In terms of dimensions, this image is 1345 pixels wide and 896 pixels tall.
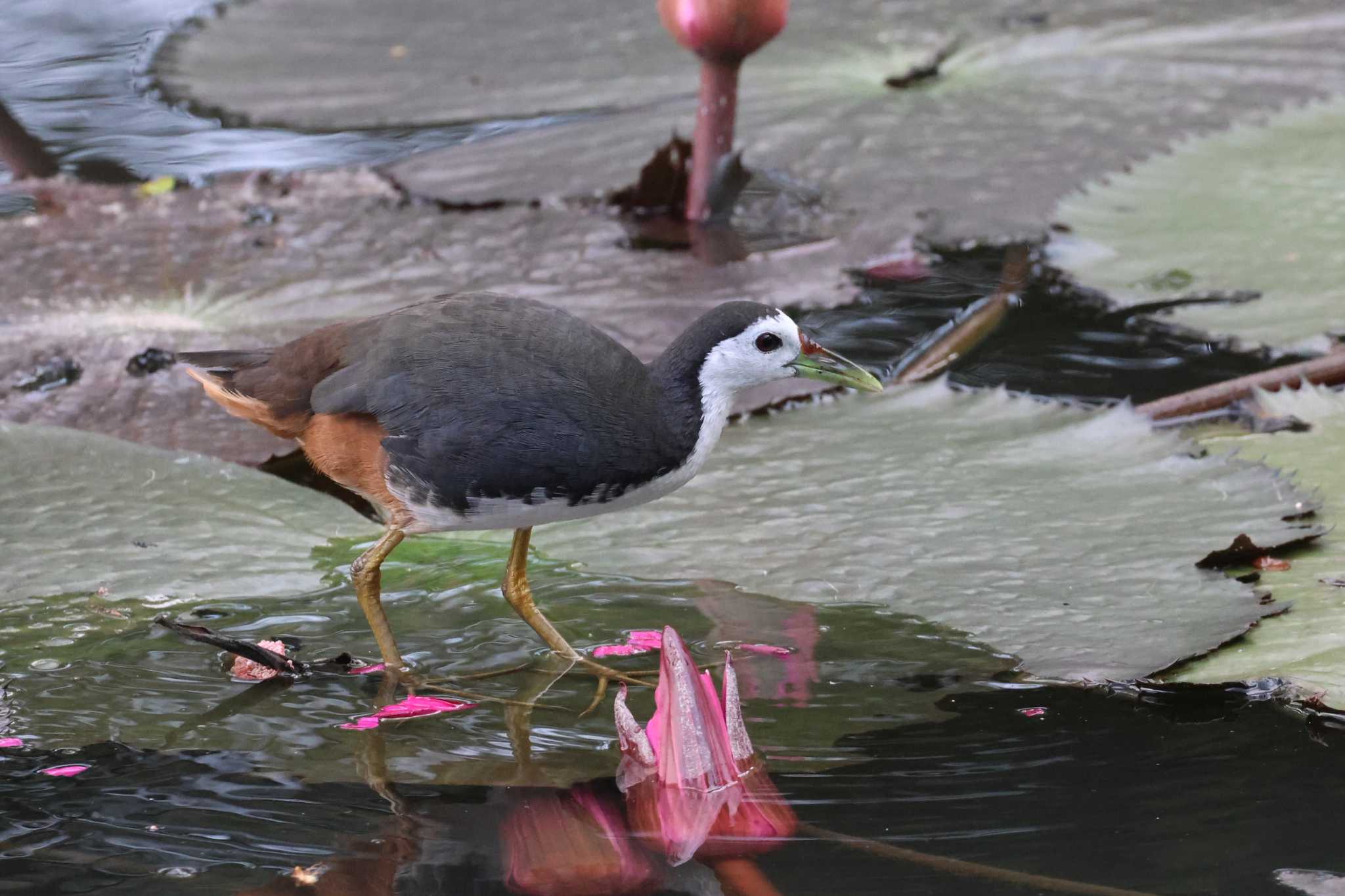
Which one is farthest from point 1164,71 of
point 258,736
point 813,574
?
point 258,736

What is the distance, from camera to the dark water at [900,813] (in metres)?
1.60

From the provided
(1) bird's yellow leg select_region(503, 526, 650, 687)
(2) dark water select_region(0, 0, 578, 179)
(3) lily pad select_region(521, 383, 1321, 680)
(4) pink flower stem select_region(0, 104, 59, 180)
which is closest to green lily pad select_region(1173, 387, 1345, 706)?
(3) lily pad select_region(521, 383, 1321, 680)

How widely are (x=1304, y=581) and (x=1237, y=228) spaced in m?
1.60

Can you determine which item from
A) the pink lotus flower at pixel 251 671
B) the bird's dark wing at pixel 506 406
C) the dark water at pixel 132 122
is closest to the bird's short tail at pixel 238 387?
the bird's dark wing at pixel 506 406

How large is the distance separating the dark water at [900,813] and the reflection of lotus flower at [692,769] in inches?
1.6

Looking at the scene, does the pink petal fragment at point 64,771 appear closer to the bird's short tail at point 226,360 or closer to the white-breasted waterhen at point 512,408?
the white-breasted waterhen at point 512,408

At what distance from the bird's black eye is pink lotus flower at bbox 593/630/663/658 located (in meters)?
0.48

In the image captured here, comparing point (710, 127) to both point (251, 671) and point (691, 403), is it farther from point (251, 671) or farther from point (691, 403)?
point (251, 671)

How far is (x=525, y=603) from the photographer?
2262 millimetres

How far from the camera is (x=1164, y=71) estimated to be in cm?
429

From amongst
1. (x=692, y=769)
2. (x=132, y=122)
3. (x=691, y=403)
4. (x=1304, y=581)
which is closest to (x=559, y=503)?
(x=691, y=403)

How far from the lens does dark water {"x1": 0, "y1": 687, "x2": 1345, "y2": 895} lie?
1602mm

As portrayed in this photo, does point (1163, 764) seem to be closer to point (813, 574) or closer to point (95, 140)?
point (813, 574)

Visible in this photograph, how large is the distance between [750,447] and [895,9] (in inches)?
101
